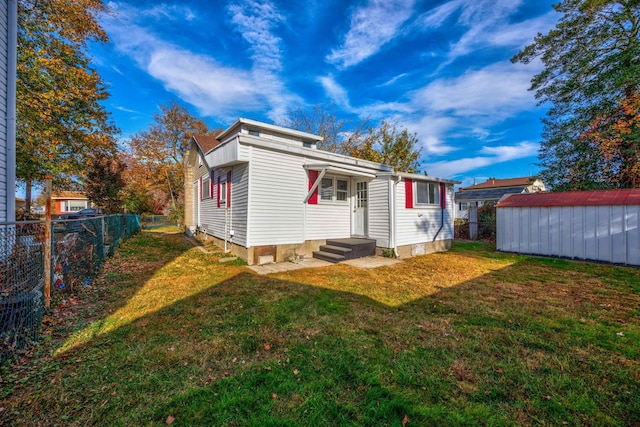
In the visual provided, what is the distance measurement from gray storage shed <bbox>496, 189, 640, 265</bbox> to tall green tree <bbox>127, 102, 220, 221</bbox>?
2780 centimetres

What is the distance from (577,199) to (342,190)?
8.00 m

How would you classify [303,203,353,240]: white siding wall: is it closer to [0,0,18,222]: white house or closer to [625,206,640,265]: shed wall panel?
[0,0,18,222]: white house

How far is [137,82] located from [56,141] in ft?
21.9

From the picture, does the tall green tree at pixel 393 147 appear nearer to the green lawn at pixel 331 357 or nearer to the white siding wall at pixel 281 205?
the white siding wall at pixel 281 205

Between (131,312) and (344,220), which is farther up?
(344,220)

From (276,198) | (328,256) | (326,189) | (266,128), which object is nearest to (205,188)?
(266,128)

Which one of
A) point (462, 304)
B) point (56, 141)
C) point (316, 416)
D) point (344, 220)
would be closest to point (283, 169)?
point (344, 220)

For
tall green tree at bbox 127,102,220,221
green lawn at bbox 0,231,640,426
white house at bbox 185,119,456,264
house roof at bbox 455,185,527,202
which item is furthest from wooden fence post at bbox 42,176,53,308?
house roof at bbox 455,185,527,202

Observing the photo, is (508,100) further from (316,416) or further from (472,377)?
(316,416)

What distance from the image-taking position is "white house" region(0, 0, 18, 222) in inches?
206

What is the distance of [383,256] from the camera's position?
28.9 feet

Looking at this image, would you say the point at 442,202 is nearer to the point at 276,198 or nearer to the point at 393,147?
the point at 276,198

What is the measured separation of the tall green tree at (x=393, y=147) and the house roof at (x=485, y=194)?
13784 mm

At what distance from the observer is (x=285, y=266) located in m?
7.30
